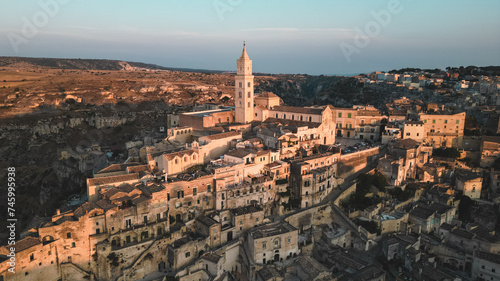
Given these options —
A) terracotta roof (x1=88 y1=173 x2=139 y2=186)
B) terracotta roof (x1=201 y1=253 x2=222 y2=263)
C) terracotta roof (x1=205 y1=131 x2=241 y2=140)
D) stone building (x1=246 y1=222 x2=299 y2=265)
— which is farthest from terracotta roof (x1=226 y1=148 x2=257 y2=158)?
terracotta roof (x1=201 y1=253 x2=222 y2=263)

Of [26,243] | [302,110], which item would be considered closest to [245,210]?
[26,243]

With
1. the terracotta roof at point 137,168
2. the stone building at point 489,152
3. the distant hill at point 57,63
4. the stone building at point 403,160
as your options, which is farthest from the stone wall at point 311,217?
the distant hill at point 57,63

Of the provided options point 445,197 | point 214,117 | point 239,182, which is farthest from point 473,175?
point 214,117

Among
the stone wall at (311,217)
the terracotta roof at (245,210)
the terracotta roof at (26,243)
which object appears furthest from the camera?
the stone wall at (311,217)

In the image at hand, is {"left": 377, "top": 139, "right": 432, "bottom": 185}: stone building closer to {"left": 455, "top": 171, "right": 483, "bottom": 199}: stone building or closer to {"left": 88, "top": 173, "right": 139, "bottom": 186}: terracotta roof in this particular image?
{"left": 455, "top": 171, "right": 483, "bottom": 199}: stone building

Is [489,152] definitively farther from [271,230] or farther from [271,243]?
[271,243]

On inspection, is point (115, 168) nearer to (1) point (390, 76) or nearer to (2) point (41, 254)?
(2) point (41, 254)

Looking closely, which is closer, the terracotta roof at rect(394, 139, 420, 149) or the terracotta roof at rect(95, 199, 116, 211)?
the terracotta roof at rect(95, 199, 116, 211)

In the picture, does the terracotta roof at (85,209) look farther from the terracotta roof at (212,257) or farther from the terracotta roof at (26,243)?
the terracotta roof at (212,257)
